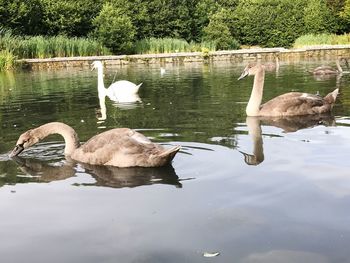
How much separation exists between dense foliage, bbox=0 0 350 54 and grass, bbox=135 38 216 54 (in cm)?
93

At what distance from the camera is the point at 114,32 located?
146ft

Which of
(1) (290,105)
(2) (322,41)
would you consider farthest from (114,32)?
(1) (290,105)

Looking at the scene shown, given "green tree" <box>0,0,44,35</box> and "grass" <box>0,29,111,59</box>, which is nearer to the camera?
"grass" <box>0,29,111,59</box>

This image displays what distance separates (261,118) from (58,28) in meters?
38.0

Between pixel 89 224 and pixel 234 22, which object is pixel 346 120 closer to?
pixel 89 224

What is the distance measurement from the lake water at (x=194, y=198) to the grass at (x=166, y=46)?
1276 inches

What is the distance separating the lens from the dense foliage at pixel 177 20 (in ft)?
147

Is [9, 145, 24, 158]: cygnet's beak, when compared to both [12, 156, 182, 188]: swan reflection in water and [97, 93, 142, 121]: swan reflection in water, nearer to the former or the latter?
[12, 156, 182, 188]: swan reflection in water

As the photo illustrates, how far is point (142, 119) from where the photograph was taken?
40.5 ft

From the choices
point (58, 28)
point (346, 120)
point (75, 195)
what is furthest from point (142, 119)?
point (58, 28)

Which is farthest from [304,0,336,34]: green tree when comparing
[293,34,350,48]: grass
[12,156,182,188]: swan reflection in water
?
[12,156,182,188]: swan reflection in water

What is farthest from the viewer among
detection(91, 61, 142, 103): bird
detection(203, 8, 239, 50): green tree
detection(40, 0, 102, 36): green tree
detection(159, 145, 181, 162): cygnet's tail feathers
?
detection(203, 8, 239, 50): green tree

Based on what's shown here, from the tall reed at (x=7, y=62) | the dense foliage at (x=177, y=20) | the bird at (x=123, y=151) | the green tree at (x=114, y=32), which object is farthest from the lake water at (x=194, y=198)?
the dense foliage at (x=177, y=20)

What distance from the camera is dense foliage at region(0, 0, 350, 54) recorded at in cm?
4484
